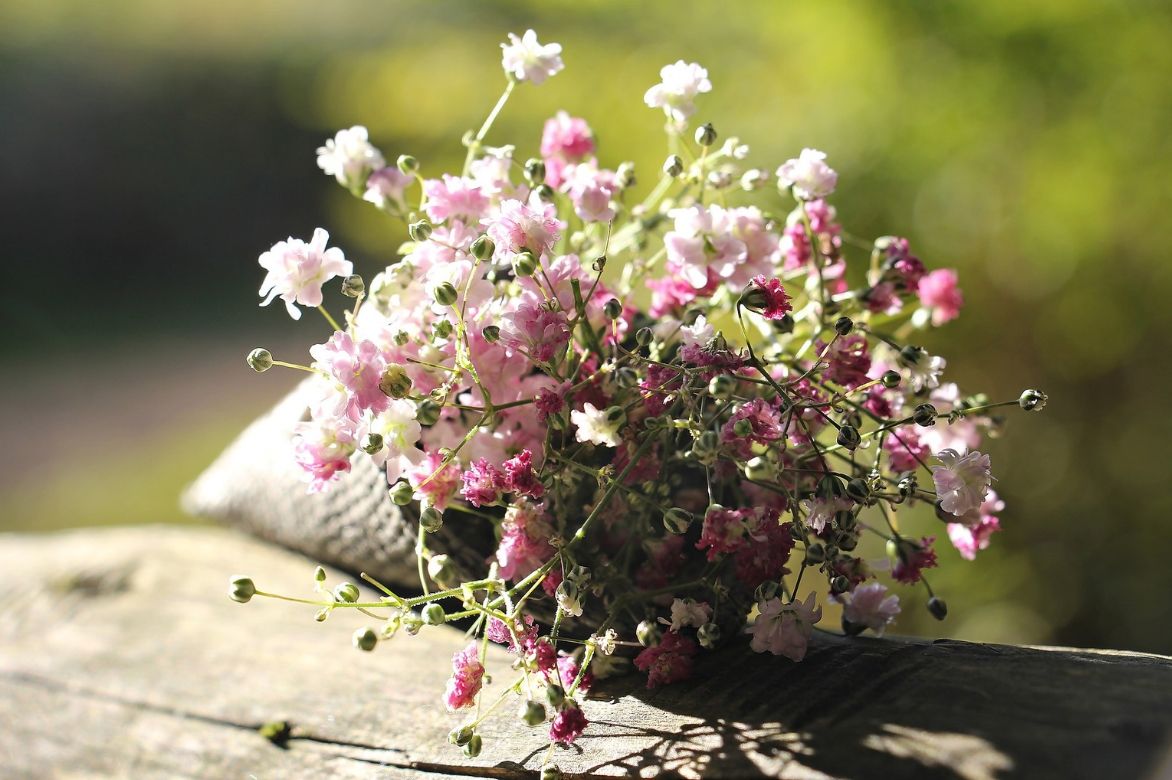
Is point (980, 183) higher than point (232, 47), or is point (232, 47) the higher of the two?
Answer: point (232, 47)

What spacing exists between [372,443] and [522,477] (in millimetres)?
84

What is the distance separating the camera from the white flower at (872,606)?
669 millimetres

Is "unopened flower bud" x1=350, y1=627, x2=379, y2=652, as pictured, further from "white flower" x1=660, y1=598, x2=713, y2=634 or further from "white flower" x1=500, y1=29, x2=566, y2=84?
"white flower" x1=500, y1=29, x2=566, y2=84

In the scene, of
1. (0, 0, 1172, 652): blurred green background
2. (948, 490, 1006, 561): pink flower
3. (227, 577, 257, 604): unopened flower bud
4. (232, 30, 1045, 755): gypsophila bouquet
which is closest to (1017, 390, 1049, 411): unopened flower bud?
(232, 30, 1045, 755): gypsophila bouquet

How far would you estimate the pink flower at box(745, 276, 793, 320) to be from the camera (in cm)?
56

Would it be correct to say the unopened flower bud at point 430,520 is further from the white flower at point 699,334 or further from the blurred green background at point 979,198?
the blurred green background at point 979,198

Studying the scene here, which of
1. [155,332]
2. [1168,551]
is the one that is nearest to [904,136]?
[1168,551]

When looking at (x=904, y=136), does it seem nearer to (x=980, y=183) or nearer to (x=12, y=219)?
(x=980, y=183)

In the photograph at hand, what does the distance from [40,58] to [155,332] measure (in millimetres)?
1671

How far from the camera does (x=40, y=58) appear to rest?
17.4ft

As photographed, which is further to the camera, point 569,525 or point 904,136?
point 904,136

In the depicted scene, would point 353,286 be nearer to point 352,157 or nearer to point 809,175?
point 352,157

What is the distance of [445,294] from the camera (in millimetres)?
547

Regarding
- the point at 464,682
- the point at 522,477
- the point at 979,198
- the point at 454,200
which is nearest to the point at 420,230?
the point at 454,200
